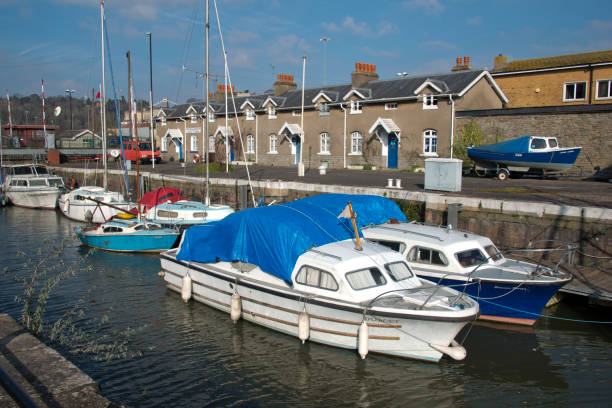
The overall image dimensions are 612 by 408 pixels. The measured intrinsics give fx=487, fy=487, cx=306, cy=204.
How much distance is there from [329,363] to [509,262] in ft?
19.0

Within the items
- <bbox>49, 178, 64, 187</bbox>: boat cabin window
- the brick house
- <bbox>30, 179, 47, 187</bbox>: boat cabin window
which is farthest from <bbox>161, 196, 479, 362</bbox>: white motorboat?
<bbox>30, 179, 47, 187</bbox>: boat cabin window

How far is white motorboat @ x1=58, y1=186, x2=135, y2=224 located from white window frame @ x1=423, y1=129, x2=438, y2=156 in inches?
727

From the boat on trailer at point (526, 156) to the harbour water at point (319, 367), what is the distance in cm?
1176

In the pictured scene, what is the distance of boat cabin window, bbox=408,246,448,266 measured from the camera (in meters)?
12.5

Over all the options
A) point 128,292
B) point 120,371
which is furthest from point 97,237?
point 120,371

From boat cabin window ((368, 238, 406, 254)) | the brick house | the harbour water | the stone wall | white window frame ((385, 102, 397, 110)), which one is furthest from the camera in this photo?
white window frame ((385, 102, 397, 110))

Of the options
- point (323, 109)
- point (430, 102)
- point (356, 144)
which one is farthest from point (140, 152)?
point (430, 102)

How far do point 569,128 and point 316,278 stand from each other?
21215 mm

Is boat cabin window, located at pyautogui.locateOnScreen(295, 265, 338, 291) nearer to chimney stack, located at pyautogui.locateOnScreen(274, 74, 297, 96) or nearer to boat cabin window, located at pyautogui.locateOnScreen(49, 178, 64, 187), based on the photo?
boat cabin window, located at pyautogui.locateOnScreen(49, 178, 64, 187)

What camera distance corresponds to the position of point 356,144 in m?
36.0

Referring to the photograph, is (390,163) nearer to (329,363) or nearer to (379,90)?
(379,90)

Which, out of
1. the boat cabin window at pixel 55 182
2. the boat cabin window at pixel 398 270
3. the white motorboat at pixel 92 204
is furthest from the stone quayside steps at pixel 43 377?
the boat cabin window at pixel 55 182

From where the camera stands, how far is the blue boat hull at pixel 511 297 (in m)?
11.5

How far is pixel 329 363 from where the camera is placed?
10359 millimetres
